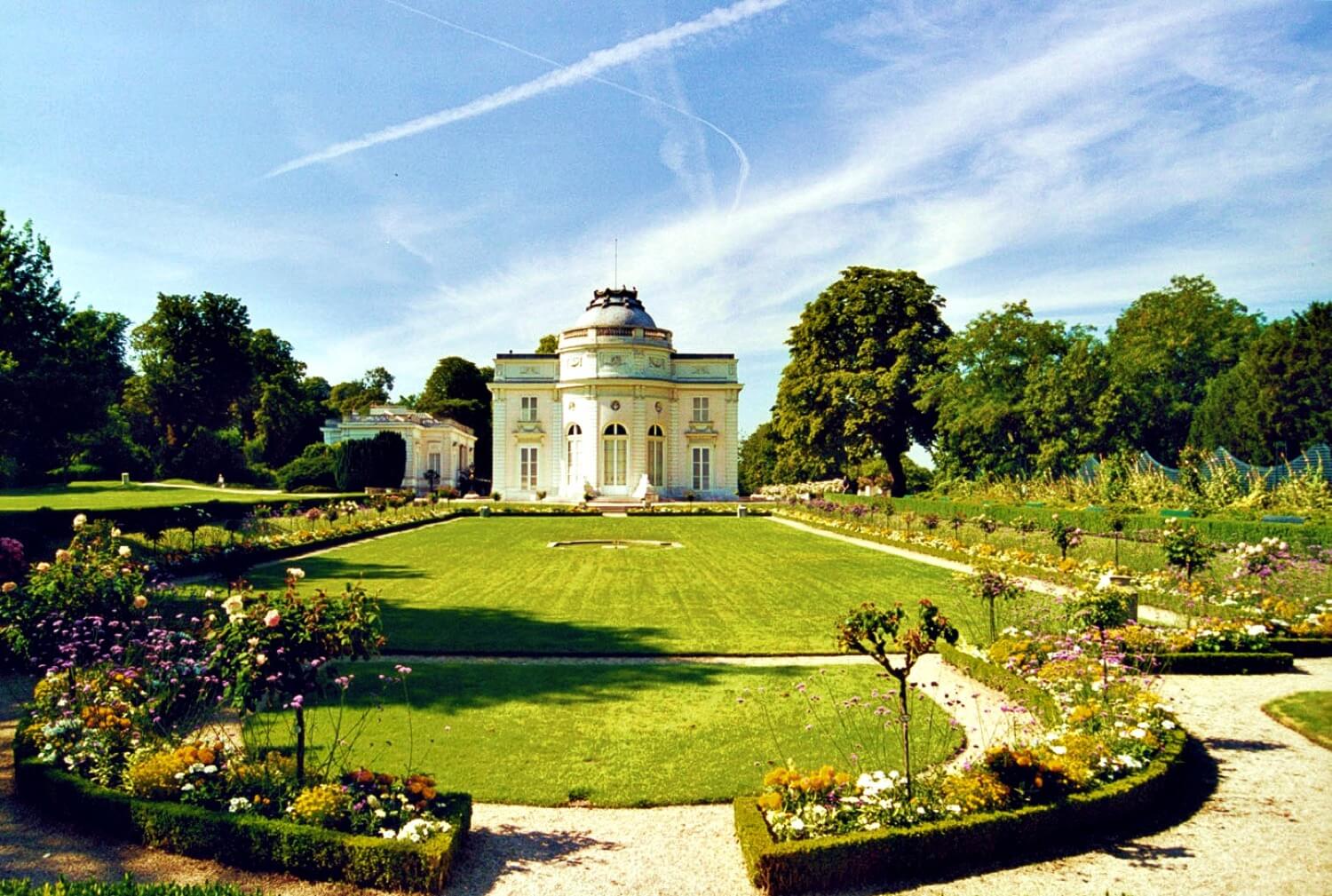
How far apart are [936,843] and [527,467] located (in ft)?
156

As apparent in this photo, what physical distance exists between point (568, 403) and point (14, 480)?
29292 millimetres

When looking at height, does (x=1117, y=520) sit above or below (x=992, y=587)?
above

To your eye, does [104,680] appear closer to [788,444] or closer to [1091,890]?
[1091,890]

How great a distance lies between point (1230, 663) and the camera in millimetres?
10258

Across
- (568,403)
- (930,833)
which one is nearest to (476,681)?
(930,833)

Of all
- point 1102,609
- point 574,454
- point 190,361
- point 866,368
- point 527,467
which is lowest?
point 1102,609

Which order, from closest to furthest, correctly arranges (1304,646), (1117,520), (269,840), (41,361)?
(269,840) < (1304,646) < (1117,520) < (41,361)

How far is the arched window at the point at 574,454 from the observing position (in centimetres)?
4847

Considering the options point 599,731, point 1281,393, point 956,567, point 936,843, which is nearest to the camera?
point 936,843

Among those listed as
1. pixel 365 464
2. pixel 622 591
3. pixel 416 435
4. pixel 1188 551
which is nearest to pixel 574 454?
pixel 416 435

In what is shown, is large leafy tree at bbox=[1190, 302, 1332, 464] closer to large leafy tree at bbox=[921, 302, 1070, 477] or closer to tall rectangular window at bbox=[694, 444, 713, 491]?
large leafy tree at bbox=[921, 302, 1070, 477]

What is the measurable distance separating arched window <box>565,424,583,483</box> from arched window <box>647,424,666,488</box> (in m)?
4.06

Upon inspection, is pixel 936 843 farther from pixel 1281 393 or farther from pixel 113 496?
pixel 1281 393

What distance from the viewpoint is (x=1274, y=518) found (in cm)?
1834
